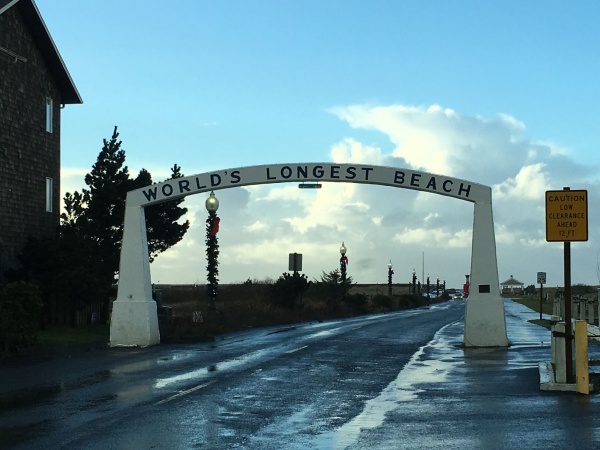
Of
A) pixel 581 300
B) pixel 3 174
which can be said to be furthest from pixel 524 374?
pixel 3 174

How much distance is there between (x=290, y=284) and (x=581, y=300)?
1909cm

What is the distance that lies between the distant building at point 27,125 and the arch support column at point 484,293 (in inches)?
633

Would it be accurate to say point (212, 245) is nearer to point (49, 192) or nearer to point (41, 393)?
point (49, 192)

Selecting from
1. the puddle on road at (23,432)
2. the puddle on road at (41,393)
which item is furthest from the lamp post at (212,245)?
the puddle on road at (23,432)

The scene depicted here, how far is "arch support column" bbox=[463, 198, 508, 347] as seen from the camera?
72.4 feet

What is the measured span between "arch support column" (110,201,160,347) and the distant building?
297 inches

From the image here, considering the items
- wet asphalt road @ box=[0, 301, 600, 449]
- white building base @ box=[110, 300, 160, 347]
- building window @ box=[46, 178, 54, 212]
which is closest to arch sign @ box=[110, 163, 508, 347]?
white building base @ box=[110, 300, 160, 347]

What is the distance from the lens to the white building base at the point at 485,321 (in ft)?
72.4

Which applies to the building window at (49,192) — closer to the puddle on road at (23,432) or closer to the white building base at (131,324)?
the white building base at (131,324)

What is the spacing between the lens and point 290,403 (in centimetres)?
1154

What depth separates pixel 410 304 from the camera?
8031 centimetres

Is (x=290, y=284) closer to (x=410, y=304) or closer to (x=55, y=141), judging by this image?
(x=55, y=141)

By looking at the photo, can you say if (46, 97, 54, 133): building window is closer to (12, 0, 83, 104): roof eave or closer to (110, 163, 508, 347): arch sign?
(12, 0, 83, 104): roof eave

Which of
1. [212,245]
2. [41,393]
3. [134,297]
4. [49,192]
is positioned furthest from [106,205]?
[41,393]
